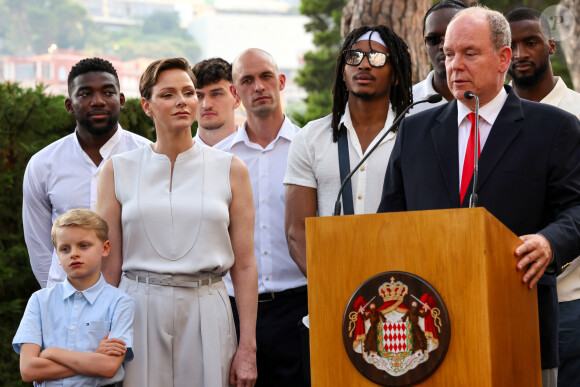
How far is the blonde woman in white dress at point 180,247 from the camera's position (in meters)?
4.47

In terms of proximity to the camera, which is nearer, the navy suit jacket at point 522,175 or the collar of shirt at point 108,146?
the navy suit jacket at point 522,175

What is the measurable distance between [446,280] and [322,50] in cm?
2607

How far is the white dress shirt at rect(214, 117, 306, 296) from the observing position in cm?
566

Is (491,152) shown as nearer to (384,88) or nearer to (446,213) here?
(446,213)

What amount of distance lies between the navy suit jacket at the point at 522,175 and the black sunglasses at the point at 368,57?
1231 mm

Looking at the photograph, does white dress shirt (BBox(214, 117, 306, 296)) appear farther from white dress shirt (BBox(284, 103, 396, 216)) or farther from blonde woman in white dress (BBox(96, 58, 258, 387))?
blonde woman in white dress (BBox(96, 58, 258, 387))

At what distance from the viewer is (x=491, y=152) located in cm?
406

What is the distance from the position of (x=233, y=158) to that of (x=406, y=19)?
5.83 metres

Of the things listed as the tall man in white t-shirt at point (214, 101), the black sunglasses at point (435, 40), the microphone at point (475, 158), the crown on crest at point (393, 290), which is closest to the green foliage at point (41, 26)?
the tall man in white t-shirt at point (214, 101)

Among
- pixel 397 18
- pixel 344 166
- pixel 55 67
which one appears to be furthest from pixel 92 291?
pixel 55 67

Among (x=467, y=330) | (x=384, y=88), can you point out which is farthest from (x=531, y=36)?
(x=467, y=330)

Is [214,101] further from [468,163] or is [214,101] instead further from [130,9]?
[130,9]

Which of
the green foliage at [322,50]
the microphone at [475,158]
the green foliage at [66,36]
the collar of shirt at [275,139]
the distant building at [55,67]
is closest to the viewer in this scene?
the microphone at [475,158]

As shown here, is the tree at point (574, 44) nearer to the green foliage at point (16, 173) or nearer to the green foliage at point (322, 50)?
the green foliage at point (16, 173)
